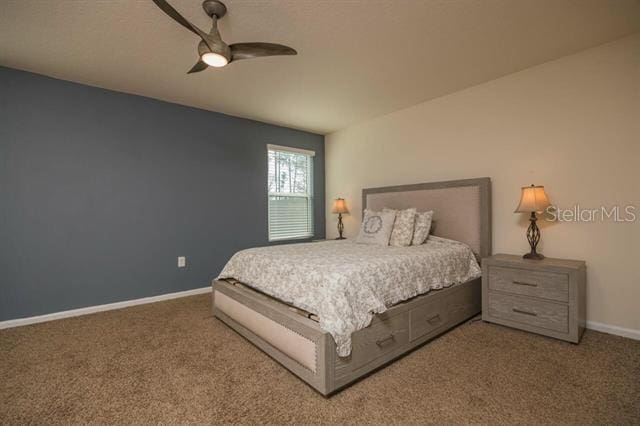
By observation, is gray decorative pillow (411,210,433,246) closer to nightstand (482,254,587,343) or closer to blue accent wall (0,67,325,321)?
nightstand (482,254,587,343)

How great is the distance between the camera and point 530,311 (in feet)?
7.90

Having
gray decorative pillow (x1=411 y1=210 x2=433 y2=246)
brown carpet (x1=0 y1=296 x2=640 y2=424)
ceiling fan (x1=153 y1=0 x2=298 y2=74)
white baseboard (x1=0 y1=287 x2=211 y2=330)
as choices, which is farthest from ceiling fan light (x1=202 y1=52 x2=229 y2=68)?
white baseboard (x1=0 y1=287 x2=211 y2=330)

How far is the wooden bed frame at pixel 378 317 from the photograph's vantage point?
67.5 inches

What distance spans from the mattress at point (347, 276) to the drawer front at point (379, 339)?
0.08 meters

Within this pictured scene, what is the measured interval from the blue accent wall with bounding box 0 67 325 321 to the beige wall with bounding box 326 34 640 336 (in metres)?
2.77

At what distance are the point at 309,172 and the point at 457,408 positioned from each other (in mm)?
3956

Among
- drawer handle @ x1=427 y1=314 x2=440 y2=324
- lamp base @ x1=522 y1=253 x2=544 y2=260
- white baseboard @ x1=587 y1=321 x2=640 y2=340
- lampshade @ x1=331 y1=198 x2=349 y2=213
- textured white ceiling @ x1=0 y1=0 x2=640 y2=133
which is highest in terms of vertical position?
textured white ceiling @ x1=0 y1=0 x2=640 y2=133

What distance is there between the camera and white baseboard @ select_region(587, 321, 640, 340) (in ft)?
7.55

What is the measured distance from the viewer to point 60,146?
2963mm

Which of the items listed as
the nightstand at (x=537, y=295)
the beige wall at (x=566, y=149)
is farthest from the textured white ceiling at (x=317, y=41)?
the nightstand at (x=537, y=295)

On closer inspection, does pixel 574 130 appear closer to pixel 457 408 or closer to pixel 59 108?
pixel 457 408

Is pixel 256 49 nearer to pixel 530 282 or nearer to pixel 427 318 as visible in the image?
pixel 427 318

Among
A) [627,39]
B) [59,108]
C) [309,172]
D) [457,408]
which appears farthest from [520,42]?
[59,108]

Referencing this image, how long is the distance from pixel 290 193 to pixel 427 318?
302 centimetres
